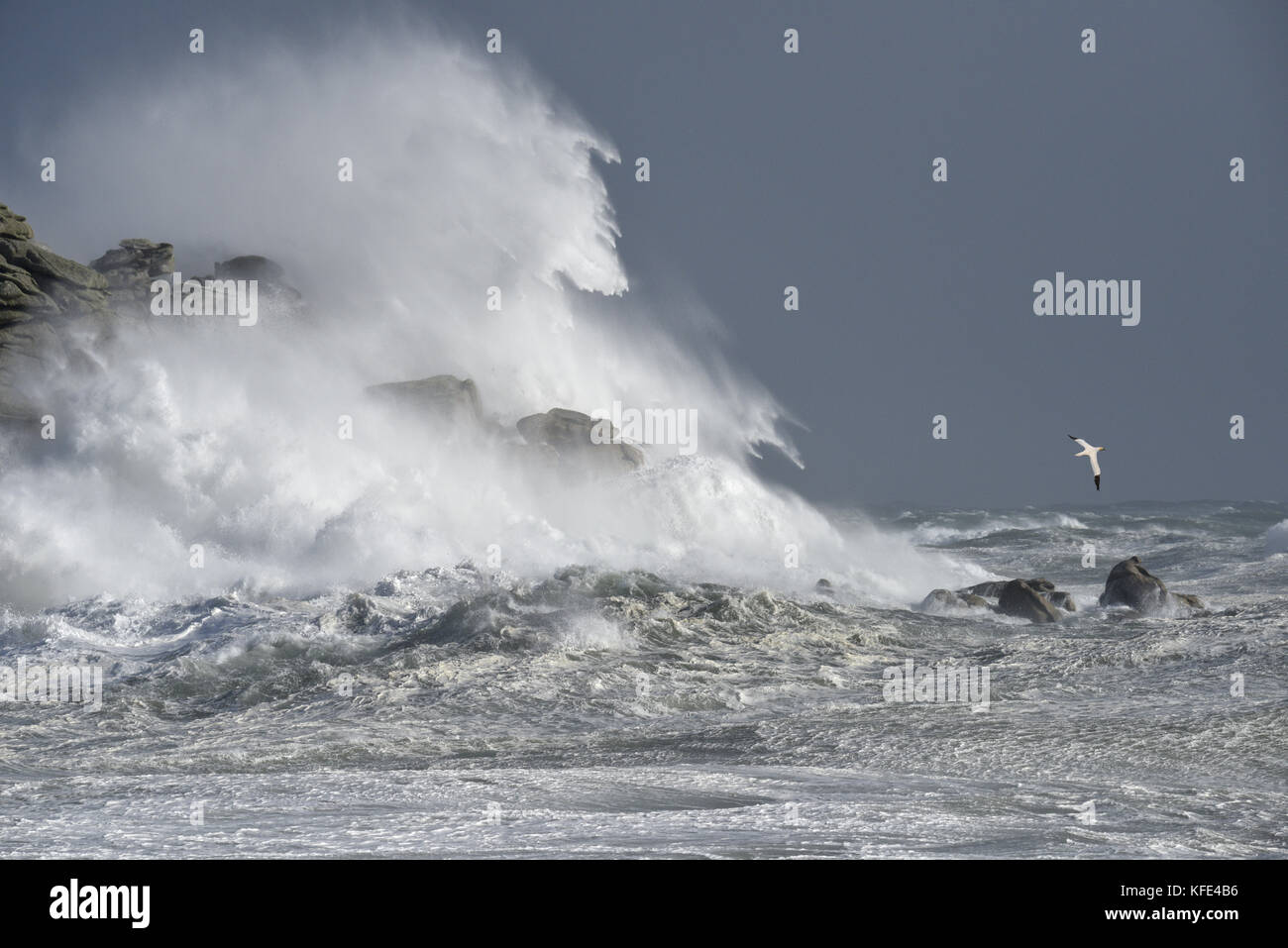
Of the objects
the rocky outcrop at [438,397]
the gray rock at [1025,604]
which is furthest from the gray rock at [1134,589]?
the rocky outcrop at [438,397]

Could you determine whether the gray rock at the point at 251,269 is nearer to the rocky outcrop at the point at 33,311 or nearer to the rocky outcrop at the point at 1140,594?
the rocky outcrop at the point at 33,311

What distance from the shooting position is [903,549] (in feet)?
95.8

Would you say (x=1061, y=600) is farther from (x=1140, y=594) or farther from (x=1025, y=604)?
(x=1025, y=604)

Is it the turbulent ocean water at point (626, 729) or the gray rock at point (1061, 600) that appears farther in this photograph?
the gray rock at point (1061, 600)

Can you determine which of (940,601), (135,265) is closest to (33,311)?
(135,265)

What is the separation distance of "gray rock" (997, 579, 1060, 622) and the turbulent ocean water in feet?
1.17

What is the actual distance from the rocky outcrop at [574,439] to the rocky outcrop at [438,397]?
1861 mm

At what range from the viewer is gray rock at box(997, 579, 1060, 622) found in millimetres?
18969

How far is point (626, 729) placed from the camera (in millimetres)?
11055

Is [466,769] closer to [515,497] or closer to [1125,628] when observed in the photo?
[1125,628]

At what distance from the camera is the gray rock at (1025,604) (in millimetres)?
18969

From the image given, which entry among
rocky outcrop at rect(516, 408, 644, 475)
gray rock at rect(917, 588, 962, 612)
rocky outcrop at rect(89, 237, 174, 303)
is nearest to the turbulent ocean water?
gray rock at rect(917, 588, 962, 612)
